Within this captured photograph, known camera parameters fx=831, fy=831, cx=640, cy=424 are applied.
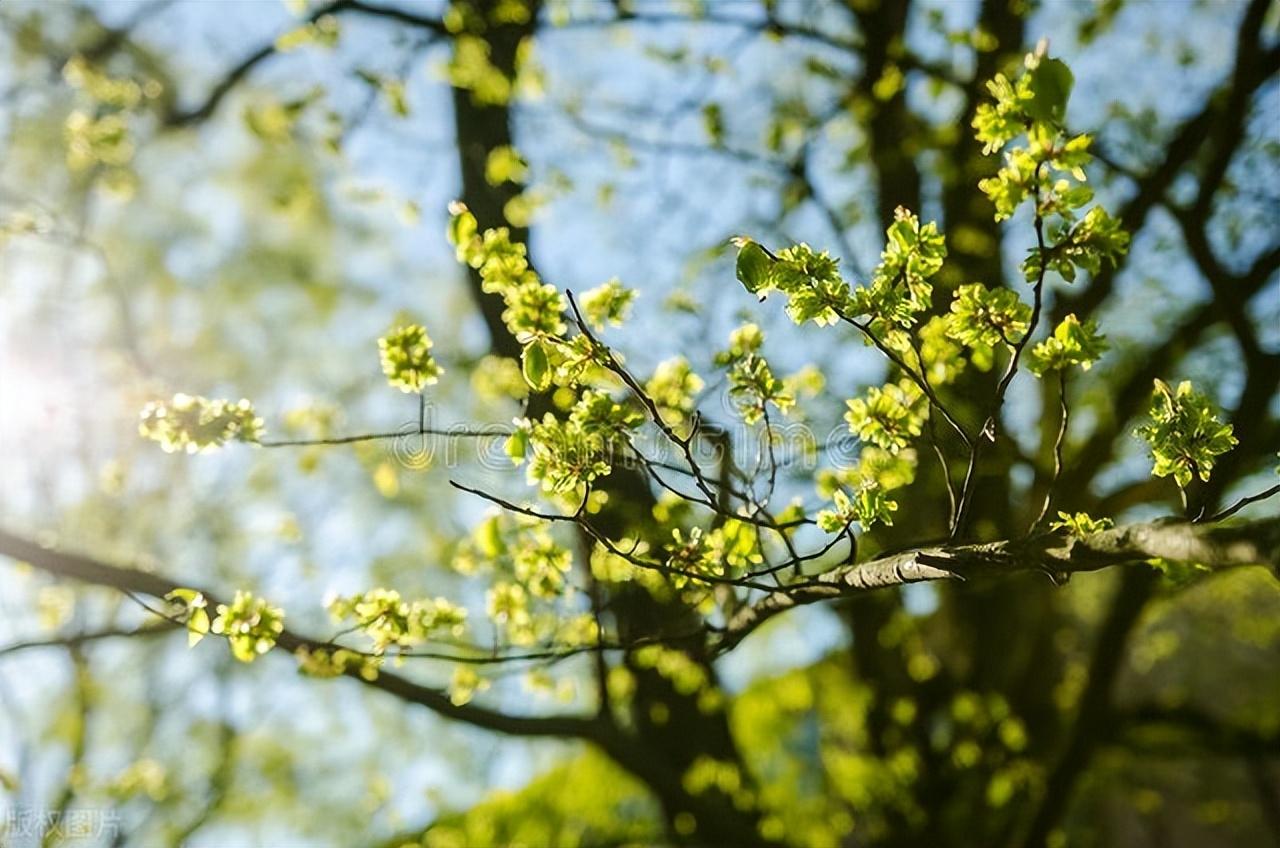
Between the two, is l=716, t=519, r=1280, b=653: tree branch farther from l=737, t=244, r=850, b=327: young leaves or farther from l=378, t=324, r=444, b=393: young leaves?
l=378, t=324, r=444, b=393: young leaves

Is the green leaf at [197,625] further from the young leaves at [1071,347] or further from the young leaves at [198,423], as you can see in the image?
the young leaves at [1071,347]

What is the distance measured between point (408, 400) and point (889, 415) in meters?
5.06

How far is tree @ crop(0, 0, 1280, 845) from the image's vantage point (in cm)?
228

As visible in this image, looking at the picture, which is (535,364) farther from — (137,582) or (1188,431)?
(137,582)

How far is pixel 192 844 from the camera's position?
933 centimetres

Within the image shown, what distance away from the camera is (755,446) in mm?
3496

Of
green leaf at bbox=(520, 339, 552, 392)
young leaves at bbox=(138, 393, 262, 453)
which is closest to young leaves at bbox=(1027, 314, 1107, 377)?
green leaf at bbox=(520, 339, 552, 392)
